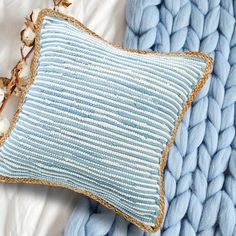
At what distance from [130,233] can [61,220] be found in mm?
118

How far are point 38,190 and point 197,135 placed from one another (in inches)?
11.3

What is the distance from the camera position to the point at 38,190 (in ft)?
2.95

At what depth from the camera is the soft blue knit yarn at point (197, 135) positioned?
865 millimetres

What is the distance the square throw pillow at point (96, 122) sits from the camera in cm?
78

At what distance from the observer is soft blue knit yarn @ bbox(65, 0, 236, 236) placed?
865 millimetres

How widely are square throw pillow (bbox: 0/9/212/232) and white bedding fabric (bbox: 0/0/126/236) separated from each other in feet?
0.25

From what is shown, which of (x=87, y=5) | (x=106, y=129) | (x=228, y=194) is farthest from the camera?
(x=87, y=5)

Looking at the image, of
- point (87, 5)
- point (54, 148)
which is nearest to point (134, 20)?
point (87, 5)

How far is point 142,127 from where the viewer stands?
784mm

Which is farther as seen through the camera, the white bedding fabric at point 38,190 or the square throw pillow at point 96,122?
the white bedding fabric at point 38,190

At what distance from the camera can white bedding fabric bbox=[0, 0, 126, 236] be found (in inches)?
34.8

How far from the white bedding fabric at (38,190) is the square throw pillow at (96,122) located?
0.08 meters

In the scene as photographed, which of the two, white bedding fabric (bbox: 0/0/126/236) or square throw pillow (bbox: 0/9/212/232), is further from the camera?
white bedding fabric (bbox: 0/0/126/236)

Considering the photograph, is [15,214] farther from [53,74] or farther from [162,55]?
[162,55]
